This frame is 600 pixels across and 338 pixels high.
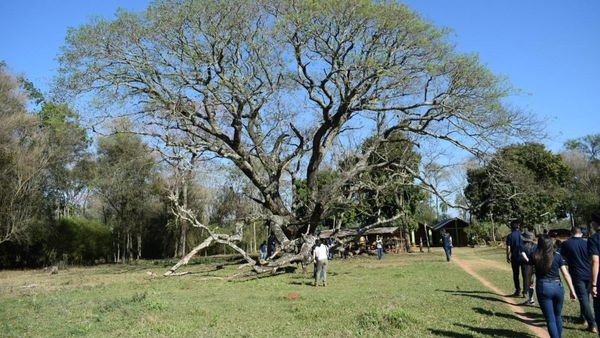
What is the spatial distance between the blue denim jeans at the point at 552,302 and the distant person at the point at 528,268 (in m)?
4.27

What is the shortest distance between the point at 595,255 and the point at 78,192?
42577mm

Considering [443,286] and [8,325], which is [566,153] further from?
[8,325]

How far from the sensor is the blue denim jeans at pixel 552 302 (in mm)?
6652

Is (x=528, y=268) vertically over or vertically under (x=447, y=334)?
over

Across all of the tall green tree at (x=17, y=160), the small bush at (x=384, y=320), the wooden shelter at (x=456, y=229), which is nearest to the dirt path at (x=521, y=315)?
the small bush at (x=384, y=320)

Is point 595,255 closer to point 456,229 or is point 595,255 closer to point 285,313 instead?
point 285,313

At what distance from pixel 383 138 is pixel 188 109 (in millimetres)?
10318

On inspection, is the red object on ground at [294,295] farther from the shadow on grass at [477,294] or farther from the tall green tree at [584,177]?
the tall green tree at [584,177]

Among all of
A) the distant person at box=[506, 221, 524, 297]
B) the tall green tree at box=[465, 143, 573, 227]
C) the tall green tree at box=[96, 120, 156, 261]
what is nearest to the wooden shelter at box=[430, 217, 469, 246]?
the tall green tree at box=[465, 143, 573, 227]

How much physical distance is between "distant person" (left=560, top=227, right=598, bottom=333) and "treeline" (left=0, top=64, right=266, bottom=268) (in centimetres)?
1981

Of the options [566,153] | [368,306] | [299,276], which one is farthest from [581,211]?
[368,306]

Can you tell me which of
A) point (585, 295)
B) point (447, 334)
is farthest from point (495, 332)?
point (585, 295)

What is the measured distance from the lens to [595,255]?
717 cm

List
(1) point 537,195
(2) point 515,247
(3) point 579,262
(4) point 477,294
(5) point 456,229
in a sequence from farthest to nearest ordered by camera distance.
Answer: (5) point 456,229 → (1) point 537,195 → (4) point 477,294 → (2) point 515,247 → (3) point 579,262
